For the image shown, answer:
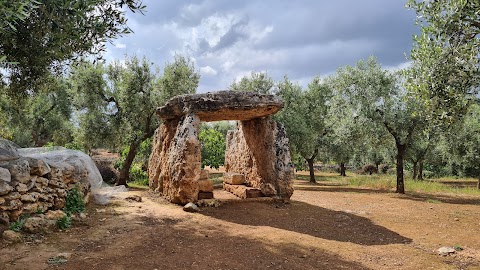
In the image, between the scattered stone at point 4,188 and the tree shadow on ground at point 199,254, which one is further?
the scattered stone at point 4,188

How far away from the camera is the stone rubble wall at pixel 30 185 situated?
639 cm

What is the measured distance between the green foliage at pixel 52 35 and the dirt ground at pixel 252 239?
3.75m

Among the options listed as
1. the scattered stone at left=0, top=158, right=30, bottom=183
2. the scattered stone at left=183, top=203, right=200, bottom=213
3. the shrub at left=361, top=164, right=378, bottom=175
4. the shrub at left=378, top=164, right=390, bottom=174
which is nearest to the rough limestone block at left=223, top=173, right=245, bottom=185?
the scattered stone at left=183, top=203, right=200, bottom=213

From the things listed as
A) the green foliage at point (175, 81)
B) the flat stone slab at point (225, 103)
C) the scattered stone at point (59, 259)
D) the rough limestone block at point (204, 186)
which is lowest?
the scattered stone at point (59, 259)

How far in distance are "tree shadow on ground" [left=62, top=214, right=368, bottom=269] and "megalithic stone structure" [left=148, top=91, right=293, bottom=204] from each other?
3021 millimetres

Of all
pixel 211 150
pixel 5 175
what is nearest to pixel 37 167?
pixel 5 175

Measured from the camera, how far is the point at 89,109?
18.5 metres

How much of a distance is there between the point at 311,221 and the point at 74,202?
22.2 feet

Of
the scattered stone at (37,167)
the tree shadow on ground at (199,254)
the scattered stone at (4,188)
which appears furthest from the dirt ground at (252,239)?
the scattered stone at (37,167)

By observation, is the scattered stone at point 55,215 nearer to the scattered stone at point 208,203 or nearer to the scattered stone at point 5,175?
the scattered stone at point 5,175

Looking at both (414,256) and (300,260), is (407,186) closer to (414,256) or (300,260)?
(414,256)

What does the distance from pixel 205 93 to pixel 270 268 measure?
22.6 feet

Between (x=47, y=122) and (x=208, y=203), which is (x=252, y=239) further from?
(x=47, y=122)

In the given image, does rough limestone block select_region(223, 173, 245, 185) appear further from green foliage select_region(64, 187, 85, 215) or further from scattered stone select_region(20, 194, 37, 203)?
scattered stone select_region(20, 194, 37, 203)
